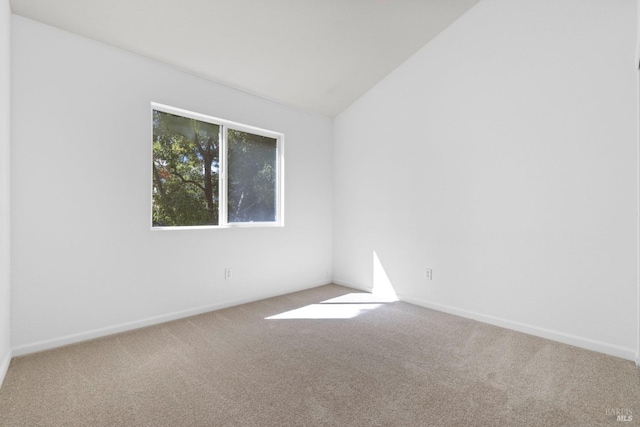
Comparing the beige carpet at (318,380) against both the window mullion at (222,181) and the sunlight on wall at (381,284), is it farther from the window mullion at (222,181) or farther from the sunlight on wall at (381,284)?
the window mullion at (222,181)

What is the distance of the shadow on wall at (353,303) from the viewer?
342 centimetres

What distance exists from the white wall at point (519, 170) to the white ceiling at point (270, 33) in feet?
1.48

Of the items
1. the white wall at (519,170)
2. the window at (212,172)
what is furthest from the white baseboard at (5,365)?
the white wall at (519,170)

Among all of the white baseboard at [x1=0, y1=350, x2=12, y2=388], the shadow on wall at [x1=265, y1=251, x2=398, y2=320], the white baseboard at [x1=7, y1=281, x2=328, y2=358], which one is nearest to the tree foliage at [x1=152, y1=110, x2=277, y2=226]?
the white baseboard at [x1=7, y1=281, x2=328, y2=358]

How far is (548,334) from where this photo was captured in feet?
9.27

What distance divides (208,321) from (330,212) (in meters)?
2.40

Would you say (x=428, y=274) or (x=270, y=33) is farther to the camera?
(x=428, y=274)

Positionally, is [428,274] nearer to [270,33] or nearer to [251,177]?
[251,177]

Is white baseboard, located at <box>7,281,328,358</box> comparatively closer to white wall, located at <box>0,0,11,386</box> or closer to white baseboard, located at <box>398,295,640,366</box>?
white wall, located at <box>0,0,11,386</box>

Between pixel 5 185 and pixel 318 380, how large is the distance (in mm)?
2531

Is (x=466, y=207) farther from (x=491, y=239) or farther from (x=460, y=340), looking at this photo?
(x=460, y=340)

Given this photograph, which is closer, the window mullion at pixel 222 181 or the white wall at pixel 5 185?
the white wall at pixel 5 185

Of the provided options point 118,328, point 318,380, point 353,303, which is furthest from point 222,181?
point 318,380

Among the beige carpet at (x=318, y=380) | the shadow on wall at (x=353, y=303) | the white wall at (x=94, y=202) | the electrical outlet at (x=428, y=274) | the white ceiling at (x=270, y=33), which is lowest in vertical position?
the beige carpet at (x=318, y=380)
